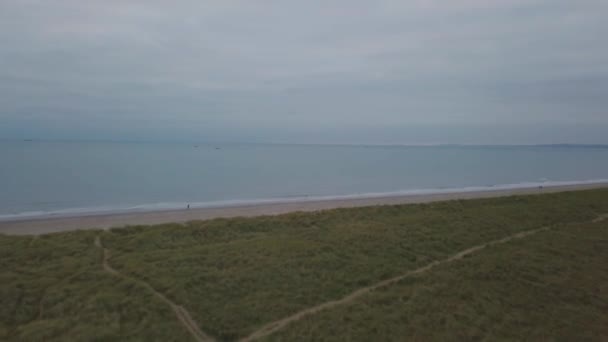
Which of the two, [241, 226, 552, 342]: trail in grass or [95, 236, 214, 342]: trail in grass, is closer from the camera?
[95, 236, 214, 342]: trail in grass

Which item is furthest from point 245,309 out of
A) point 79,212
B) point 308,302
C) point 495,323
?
point 79,212

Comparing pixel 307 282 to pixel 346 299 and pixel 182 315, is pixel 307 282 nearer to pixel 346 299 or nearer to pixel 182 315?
pixel 346 299

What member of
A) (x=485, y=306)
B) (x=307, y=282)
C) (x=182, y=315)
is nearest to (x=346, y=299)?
(x=307, y=282)

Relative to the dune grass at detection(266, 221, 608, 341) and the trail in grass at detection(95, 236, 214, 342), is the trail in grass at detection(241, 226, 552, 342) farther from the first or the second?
the trail in grass at detection(95, 236, 214, 342)

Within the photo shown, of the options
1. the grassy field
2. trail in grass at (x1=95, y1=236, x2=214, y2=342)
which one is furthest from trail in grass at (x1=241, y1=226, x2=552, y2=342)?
trail in grass at (x1=95, y1=236, x2=214, y2=342)

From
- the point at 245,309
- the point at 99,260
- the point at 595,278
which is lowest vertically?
the point at 595,278

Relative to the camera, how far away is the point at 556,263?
715 centimetres

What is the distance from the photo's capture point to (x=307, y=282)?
624 cm

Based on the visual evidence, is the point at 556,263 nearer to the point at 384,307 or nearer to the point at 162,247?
Result: the point at 384,307

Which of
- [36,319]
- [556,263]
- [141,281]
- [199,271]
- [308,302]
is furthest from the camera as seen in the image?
[556,263]

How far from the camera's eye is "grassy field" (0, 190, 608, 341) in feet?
15.4

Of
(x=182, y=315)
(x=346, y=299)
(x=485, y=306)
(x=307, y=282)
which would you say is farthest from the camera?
(x=307, y=282)

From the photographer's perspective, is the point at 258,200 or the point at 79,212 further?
the point at 258,200

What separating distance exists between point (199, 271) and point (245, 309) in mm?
1940
